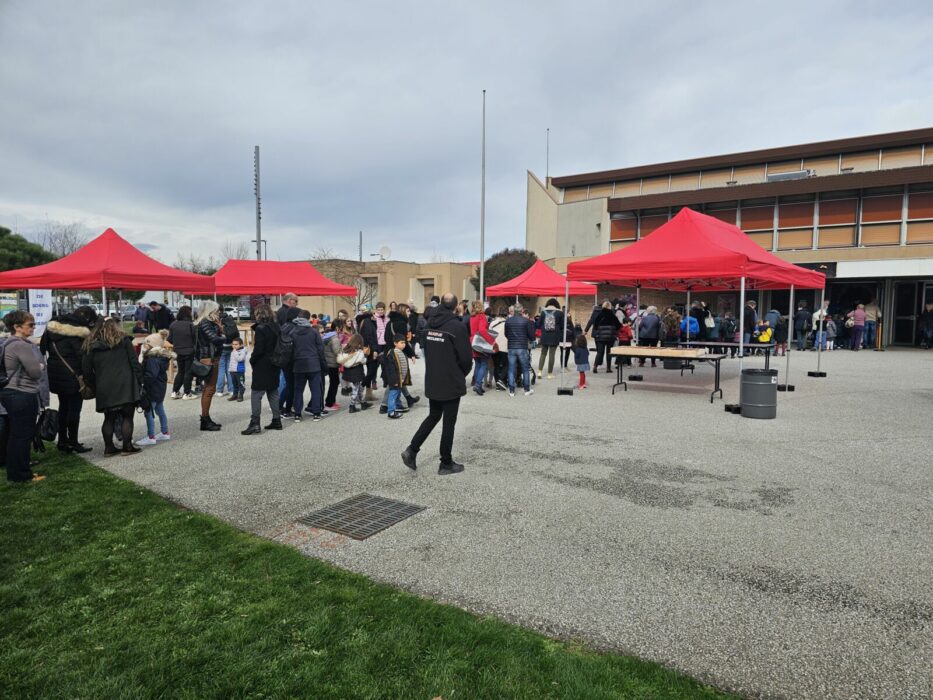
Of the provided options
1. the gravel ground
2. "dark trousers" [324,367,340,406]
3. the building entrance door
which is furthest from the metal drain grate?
the building entrance door

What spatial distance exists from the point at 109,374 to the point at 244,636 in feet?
15.9

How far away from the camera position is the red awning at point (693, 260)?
33.7 feet

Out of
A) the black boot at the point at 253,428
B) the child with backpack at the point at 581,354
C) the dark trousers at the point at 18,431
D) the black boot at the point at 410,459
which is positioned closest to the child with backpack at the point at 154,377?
the black boot at the point at 253,428

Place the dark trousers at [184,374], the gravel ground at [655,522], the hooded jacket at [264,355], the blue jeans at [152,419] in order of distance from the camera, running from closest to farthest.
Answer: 1. the gravel ground at [655,522]
2. the blue jeans at [152,419]
3. the hooded jacket at [264,355]
4. the dark trousers at [184,374]

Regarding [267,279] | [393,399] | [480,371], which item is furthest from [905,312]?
[267,279]

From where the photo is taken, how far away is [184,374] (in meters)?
11.2

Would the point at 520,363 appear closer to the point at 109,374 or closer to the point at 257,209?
the point at 109,374

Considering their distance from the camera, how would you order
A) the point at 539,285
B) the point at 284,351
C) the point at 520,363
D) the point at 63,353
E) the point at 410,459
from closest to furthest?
1. the point at 410,459
2. the point at 63,353
3. the point at 284,351
4. the point at 520,363
5. the point at 539,285

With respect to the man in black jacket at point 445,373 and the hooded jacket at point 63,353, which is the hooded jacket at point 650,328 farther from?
the hooded jacket at point 63,353

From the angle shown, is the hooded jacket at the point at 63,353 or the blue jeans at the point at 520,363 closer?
the hooded jacket at the point at 63,353

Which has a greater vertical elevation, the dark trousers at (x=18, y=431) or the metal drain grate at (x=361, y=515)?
the dark trousers at (x=18, y=431)

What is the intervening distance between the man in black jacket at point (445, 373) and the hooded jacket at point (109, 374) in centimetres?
344

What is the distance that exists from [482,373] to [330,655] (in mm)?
9081

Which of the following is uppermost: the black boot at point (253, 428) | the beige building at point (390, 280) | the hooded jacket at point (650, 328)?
the beige building at point (390, 280)
